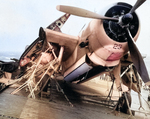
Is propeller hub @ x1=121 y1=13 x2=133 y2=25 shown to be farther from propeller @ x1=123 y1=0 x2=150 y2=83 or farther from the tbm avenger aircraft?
propeller @ x1=123 y1=0 x2=150 y2=83

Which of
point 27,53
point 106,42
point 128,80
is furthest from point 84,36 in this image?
point 27,53

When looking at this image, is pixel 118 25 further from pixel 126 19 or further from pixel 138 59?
pixel 138 59

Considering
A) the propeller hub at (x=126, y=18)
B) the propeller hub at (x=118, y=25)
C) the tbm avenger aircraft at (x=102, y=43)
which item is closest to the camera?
the propeller hub at (x=126, y=18)

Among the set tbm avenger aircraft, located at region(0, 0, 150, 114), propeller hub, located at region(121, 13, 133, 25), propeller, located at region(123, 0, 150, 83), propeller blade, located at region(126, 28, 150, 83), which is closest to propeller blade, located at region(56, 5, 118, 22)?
tbm avenger aircraft, located at region(0, 0, 150, 114)

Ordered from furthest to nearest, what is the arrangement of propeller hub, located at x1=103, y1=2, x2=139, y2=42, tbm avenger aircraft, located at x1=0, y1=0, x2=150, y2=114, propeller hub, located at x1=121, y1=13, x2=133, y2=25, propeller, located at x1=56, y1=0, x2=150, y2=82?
1. propeller hub, located at x1=103, y1=2, x2=139, y2=42
2. tbm avenger aircraft, located at x1=0, y1=0, x2=150, y2=114
3. propeller, located at x1=56, y1=0, x2=150, y2=82
4. propeller hub, located at x1=121, y1=13, x2=133, y2=25

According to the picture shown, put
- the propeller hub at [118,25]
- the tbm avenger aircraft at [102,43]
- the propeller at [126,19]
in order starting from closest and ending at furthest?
the propeller at [126,19] → the tbm avenger aircraft at [102,43] → the propeller hub at [118,25]

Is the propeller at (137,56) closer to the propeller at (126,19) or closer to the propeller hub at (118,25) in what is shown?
the propeller at (126,19)

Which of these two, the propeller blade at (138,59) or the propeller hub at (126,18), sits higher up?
the propeller hub at (126,18)

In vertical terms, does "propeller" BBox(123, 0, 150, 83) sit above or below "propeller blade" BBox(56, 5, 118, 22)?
below

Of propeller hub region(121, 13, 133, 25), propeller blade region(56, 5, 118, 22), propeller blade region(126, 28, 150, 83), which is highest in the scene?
propeller blade region(56, 5, 118, 22)

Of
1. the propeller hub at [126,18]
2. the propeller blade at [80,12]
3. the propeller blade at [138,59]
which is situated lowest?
the propeller blade at [138,59]

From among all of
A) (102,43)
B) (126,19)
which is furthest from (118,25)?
(102,43)

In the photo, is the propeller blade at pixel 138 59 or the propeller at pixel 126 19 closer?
the propeller at pixel 126 19

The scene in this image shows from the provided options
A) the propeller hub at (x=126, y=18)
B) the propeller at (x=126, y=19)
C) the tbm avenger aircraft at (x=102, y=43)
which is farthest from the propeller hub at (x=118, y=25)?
the propeller hub at (x=126, y=18)
